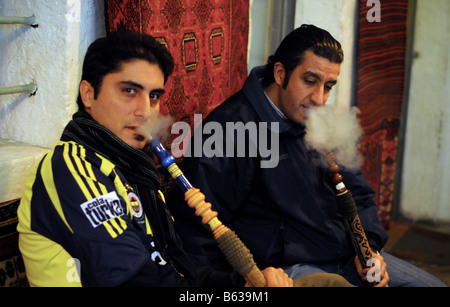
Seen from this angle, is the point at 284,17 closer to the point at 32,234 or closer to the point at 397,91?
the point at 397,91

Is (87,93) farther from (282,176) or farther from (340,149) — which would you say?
(340,149)

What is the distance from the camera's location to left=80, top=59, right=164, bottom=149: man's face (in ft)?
6.06

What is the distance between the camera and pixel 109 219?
1.64 metres

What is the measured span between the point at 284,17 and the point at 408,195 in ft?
7.60

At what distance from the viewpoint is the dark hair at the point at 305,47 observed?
2.51m

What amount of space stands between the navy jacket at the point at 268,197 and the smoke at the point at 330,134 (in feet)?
0.18

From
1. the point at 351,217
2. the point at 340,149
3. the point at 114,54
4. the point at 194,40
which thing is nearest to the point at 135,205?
the point at 114,54

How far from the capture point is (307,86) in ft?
8.30

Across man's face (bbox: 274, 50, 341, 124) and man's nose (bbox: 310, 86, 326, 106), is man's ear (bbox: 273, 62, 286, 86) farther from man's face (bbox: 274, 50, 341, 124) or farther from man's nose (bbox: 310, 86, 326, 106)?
man's nose (bbox: 310, 86, 326, 106)

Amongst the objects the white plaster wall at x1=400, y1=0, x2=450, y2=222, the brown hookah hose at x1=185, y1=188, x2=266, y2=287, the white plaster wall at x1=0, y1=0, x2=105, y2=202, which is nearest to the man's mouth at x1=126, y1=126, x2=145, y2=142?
the brown hookah hose at x1=185, y1=188, x2=266, y2=287

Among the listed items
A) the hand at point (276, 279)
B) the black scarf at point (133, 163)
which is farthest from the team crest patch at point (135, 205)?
the hand at point (276, 279)

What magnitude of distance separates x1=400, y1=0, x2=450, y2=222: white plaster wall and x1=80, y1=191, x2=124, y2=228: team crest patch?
3.95 metres

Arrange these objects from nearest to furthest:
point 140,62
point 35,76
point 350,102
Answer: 1. point 140,62
2. point 35,76
3. point 350,102

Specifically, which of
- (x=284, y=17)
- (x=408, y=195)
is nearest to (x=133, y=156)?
(x=284, y=17)
